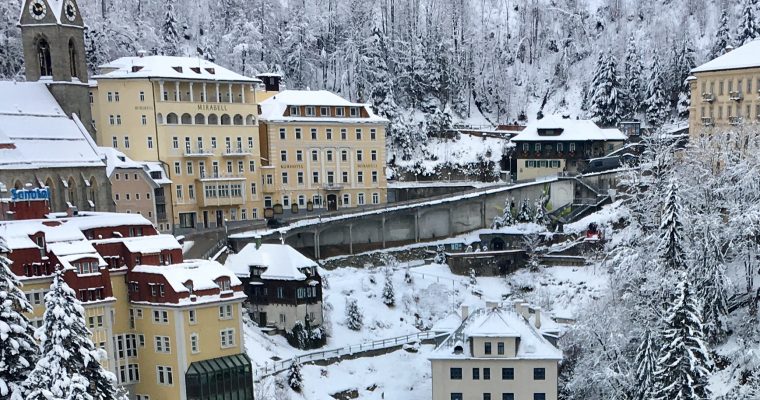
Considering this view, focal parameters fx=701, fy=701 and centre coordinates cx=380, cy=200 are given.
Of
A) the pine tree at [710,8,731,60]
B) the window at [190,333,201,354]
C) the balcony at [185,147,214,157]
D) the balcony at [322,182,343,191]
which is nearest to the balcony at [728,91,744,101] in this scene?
the pine tree at [710,8,731,60]

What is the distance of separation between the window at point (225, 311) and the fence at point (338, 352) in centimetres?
416

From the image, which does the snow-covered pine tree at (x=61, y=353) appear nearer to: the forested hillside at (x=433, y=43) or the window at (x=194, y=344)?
the window at (x=194, y=344)

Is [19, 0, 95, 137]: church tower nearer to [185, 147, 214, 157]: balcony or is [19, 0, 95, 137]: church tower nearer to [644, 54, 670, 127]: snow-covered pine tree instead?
[185, 147, 214, 157]: balcony

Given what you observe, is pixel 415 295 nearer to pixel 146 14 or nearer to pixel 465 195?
pixel 465 195

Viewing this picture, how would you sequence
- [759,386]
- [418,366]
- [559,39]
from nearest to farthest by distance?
[759,386]
[418,366]
[559,39]

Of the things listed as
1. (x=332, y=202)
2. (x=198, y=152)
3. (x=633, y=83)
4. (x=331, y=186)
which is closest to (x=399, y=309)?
(x=332, y=202)

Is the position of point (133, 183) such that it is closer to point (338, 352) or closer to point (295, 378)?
point (338, 352)

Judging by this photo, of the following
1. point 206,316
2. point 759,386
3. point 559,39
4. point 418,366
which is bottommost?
point 418,366

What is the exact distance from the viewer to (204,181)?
192 ft

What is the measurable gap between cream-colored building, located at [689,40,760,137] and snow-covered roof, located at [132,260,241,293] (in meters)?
45.4

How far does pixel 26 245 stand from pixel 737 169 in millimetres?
40009

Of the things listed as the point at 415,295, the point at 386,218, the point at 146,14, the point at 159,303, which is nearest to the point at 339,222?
the point at 386,218

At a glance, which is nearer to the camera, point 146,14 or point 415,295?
point 415,295

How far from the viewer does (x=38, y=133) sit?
4809 cm
